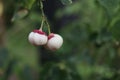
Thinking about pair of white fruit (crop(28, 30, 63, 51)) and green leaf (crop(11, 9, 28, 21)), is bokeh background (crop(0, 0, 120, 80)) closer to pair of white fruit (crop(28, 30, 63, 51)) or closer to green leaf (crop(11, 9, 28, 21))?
green leaf (crop(11, 9, 28, 21))

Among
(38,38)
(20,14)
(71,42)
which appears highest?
(71,42)

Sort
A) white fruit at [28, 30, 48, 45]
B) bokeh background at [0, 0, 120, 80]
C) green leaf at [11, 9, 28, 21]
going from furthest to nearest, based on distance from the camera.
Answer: bokeh background at [0, 0, 120, 80] < green leaf at [11, 9, 28, 21] < white fruit at [28, 30, 48, 45]

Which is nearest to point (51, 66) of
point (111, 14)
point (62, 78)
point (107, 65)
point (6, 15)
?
point (62, 78)

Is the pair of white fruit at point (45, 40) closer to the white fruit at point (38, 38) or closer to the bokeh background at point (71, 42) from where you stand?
the white fruit at point (38, 38)

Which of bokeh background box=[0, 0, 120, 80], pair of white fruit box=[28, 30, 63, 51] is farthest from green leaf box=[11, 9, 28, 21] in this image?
pair of white fruit box=[28, 30, 63, 51]

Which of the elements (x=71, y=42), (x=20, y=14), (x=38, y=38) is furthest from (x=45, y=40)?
(x=71, y=42)

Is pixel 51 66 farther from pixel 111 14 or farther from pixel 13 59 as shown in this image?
pixel 13 59

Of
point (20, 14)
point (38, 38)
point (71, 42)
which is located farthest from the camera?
point (71, 42)

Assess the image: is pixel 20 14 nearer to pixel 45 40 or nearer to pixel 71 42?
pixel 45 40

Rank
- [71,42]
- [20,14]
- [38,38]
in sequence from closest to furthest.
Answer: [38,38] → [20,14] → [71,42]
